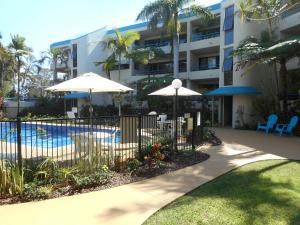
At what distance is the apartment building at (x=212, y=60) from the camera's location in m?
23.4

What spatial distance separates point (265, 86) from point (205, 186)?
59.1ft

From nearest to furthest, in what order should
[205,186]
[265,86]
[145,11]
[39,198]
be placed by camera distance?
[39,198], [205,186], [265,86], [145,11]

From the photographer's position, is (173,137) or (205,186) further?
(173,137)

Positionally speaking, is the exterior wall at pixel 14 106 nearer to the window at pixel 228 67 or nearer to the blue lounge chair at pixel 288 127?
the window at pixel 228 67

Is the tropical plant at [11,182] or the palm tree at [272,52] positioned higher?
the palm tree at [272,52]

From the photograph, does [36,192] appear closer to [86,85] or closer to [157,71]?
[86,85]

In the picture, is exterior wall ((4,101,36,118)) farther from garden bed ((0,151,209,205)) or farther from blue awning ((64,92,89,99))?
garden bed ((0,151,209,205))

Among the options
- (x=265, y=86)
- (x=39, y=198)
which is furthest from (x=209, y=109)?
(x=39, y=198)

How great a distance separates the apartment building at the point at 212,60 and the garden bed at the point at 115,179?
1375cm

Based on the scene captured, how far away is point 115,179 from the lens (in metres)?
7.88

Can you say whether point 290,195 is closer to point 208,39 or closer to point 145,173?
point 145,173

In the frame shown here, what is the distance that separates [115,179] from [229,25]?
19666 mm

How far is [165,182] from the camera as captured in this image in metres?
7.77

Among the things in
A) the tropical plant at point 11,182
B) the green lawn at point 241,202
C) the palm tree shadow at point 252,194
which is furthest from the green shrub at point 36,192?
the palm tree shadow at point 252,194
